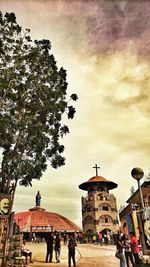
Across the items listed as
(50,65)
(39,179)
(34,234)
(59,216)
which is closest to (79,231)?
(59,216)

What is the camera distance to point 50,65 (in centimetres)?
1725

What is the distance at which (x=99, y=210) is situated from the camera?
45375 mm

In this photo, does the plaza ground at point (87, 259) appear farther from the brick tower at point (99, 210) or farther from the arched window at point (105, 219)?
the arched window at point (105, 219)

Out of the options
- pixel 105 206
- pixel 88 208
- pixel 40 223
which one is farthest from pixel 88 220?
pixel 40 223

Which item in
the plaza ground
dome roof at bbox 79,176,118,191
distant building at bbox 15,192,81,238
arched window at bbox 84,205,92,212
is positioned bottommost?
the plaza ground

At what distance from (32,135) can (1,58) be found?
551 centimetres

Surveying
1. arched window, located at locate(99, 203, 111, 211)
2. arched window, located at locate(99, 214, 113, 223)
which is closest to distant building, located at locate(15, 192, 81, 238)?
arched window, located at locate(99, 214, 113, 223)

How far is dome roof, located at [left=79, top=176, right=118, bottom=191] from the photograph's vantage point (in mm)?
49922

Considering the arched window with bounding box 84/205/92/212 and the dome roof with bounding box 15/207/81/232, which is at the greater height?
the arched window with bounding box 84/205/92/212

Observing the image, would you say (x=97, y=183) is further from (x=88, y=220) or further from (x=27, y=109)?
(x=27, y=109)

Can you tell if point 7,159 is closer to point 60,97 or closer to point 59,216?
point 60,97

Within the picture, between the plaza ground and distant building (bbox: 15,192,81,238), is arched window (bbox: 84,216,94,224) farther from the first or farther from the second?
the plaza ground

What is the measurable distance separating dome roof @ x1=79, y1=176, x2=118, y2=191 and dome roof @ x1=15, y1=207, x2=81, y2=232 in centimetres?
846

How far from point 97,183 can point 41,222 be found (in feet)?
45.6
